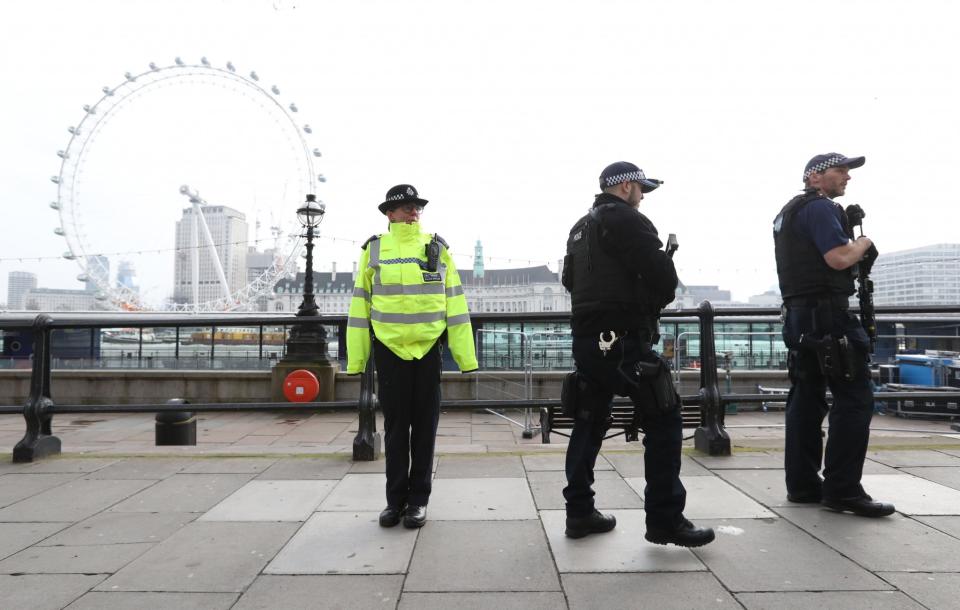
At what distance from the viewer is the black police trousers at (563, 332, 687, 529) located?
2588 millimetres

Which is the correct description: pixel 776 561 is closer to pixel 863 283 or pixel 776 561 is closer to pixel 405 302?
pixel 863 283

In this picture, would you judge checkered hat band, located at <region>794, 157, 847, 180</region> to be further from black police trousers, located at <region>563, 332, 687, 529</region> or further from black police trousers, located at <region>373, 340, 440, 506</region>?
black police trousers, located at <region>373, 340, 440, 506</region>

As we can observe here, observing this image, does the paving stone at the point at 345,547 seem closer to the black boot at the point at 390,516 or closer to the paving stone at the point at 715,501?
the black boot at the point at 390,516

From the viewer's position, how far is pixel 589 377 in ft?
9.03

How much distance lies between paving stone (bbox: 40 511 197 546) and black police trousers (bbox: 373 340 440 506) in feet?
3.41

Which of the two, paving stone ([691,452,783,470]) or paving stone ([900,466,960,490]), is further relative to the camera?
paving stone ([691,452,783,470])

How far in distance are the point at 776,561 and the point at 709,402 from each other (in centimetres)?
197

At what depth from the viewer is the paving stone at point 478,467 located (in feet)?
12.7

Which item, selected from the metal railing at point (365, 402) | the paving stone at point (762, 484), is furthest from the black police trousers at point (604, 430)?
the metal railing at point (365, 402)

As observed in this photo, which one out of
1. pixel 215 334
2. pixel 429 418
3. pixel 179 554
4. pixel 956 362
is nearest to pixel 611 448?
pixel 429 418

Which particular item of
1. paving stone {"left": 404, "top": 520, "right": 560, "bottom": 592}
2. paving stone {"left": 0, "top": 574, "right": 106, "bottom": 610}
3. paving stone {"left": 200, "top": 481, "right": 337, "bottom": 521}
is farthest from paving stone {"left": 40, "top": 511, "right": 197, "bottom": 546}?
paving stone {"left": 404, "top": 520, "right": 560, "bottom": 592}

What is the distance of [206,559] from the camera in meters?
2.52

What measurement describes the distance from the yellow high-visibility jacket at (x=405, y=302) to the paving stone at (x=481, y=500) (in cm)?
72

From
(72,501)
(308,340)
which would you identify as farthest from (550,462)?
(308,340)
